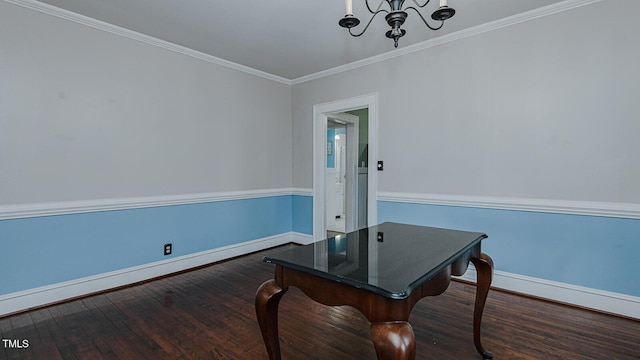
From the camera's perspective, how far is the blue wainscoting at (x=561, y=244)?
7.38ft

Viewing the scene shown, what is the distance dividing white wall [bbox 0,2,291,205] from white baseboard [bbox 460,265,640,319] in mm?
3019

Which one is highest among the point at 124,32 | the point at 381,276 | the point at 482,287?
the point at 124,32

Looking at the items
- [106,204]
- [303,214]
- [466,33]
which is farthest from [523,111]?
[106,204]

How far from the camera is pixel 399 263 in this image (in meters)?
1.29

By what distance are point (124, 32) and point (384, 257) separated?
3062 mm

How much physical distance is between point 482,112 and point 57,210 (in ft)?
12.4

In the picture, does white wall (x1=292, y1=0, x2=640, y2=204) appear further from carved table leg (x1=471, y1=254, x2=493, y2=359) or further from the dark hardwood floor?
carved table leg (x1=471, y1=254, x2=493, y2=359)

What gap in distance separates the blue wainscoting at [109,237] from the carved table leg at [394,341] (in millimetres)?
2714

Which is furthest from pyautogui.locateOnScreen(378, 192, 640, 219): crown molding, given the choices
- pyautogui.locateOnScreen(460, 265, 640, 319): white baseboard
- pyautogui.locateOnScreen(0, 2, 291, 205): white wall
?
pyautogui.locateOnScreen(0, 2, 291, 205): white wall

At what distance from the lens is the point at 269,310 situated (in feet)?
4.79

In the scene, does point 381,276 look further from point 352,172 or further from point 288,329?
point 352,172

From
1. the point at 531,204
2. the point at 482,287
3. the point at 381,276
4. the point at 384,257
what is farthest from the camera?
the point at 531,204

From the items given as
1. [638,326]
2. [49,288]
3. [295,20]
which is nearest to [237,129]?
[295,20]

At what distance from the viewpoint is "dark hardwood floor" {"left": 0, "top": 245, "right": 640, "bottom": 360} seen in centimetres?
183
